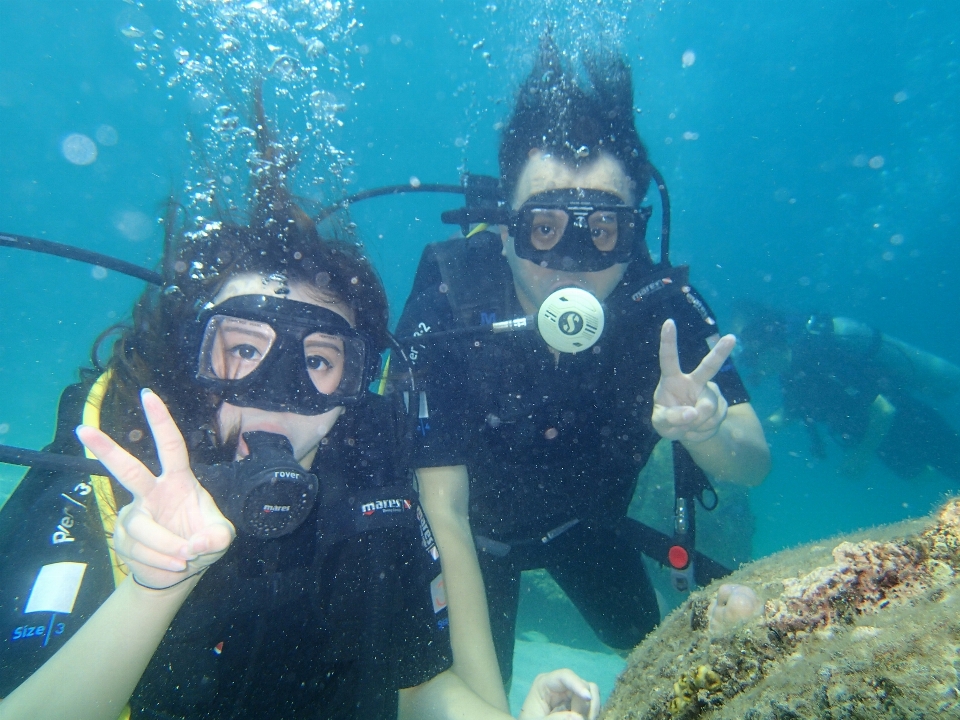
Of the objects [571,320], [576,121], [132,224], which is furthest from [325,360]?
[132,224]

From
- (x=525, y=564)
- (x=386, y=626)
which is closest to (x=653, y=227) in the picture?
(x=525, y=564)

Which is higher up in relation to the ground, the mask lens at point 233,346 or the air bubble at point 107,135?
the air bubble at point 107,135

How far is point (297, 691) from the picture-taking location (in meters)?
2.38

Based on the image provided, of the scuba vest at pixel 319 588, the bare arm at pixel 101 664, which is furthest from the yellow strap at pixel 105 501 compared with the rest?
the bare arm at pixel 101 664

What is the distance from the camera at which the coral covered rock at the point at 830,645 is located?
80 centimetres

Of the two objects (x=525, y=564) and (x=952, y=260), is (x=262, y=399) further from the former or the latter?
(x=952, y=260)

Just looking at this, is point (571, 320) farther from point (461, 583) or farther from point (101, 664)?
point (101, 664)

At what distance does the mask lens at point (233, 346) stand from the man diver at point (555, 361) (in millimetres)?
1305

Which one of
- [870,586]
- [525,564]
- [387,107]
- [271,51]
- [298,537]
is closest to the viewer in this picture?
[870,586]

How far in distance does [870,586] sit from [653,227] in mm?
28027

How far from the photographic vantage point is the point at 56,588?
199 cm

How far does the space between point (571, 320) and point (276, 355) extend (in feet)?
5.94

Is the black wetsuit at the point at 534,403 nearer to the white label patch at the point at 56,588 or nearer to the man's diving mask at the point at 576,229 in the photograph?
the man's diving mask at the point at 576,229

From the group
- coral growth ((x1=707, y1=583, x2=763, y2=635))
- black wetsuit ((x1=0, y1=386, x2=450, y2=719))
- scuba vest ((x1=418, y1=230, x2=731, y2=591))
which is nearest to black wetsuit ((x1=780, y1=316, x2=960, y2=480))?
scuba vest ((x1=418, y1=230, x2=731, y2=591))
